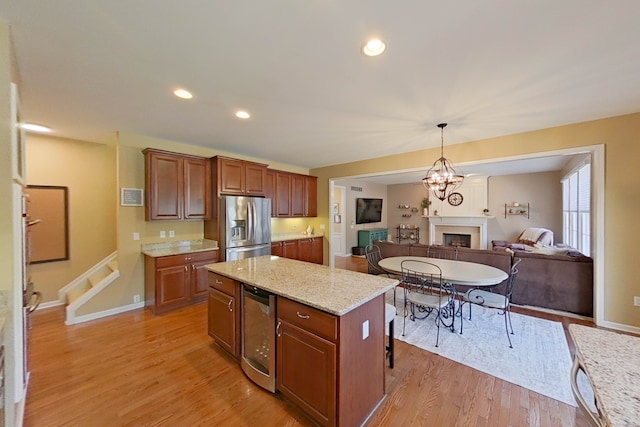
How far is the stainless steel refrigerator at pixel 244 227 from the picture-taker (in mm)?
4074

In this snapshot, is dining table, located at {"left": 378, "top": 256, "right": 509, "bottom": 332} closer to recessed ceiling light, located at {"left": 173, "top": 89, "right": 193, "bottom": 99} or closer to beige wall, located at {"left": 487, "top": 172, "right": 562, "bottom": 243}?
recessed ceiling light, located at {"left": 173, "top": 89, "right": 193, "bottom": 99}

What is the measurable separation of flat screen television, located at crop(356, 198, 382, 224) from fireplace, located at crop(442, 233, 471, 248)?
2.39m

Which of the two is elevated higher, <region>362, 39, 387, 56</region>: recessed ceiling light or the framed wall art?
<region>362, 39, 387, 56</region>: recessed ceiling light

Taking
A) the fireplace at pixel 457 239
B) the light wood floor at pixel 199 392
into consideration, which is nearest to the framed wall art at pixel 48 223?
the light wood floor at pixel 199 392

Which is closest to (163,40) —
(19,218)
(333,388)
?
(19,218)

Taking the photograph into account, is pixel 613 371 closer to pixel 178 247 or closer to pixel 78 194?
pixel 178 247

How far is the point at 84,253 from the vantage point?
4.08m

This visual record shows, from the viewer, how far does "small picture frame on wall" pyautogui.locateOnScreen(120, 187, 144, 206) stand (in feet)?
11.7

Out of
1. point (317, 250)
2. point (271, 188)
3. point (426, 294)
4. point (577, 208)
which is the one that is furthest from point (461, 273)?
point (577, 208)

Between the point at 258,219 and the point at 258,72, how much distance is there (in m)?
2.82

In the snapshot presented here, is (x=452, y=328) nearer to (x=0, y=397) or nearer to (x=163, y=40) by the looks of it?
(x=0, y=397)

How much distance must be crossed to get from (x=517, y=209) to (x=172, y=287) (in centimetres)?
899

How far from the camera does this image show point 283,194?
5477mm

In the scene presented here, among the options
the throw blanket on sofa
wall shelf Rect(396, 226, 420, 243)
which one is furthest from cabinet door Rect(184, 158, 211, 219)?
the throw blanket on sofa
